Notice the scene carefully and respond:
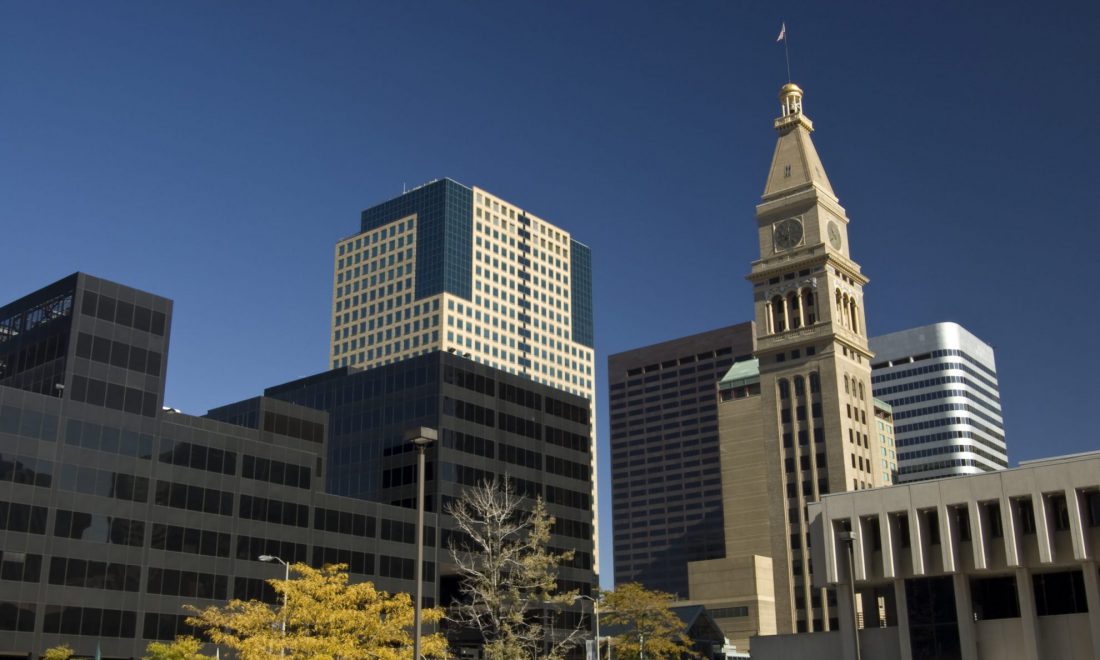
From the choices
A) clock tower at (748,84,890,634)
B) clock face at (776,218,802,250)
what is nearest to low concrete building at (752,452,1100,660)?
clock tower at (748,84,890,634)

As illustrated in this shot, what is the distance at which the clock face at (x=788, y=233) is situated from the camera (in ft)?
557

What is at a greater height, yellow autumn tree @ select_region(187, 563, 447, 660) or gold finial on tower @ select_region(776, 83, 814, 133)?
gold finial on tower @ select_region(776, 83, 814, 133)

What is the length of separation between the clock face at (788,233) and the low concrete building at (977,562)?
99.7 meters

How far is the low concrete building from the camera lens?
64.6 m

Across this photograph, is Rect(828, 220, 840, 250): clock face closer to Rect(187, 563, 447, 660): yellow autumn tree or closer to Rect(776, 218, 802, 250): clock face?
Rect(776, 218, 802, 250): clock face

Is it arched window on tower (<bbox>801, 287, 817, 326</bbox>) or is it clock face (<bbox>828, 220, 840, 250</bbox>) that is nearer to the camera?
arched window on tower (<bbox>801, 287, 817, 326</bbox>)

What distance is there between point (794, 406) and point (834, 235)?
29040mm

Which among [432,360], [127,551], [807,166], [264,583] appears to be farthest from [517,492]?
[807,166]

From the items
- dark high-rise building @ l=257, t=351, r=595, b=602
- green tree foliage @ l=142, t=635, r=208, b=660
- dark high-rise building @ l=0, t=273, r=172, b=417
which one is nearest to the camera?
green tree foliage @ l=142, t=635, r=208, b=660

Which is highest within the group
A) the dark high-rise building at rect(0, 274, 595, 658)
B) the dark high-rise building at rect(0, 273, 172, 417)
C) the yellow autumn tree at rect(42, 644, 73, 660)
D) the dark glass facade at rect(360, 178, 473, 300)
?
the dark glass facade at rect(360, 178, 473, 300)

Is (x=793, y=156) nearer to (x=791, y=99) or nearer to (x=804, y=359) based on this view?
(x=791, y=99)

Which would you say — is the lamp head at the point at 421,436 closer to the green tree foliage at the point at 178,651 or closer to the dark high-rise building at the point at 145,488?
the green tree foliage at the point at 178,651

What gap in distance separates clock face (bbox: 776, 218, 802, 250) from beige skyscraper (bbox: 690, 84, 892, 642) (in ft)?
0.59

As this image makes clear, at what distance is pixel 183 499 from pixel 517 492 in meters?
38.9
